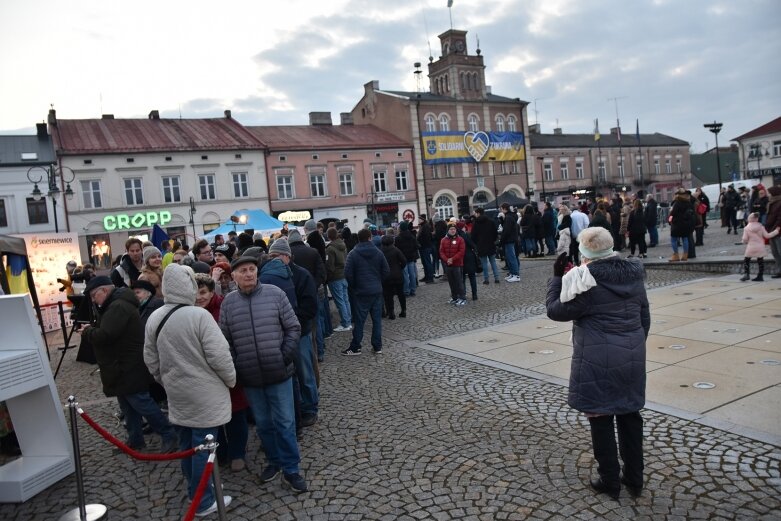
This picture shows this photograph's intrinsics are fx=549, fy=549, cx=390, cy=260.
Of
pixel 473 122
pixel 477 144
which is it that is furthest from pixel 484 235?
pixel 473 122

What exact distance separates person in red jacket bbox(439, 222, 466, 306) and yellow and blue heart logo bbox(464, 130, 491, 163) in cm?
3515

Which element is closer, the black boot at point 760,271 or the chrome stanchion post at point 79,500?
the chrome stanchion post at point 79,500

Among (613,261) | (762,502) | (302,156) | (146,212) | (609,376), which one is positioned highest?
(302,156)

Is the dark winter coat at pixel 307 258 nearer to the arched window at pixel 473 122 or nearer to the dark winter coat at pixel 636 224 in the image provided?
the dark winter coat at pixel 636 224

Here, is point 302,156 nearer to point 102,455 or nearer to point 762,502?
point 102,455

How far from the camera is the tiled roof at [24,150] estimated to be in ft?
105

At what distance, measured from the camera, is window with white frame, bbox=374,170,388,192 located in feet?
138

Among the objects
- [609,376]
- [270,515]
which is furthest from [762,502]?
[270,515]

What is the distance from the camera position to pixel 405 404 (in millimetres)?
5883

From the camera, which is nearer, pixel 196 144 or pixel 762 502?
pixel 762 502

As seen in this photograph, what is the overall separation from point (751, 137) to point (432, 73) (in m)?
35.4

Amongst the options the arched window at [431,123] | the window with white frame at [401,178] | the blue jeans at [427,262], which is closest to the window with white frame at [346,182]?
the window with white frame at [401,178]

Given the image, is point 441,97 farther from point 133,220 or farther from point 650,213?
point 650,213

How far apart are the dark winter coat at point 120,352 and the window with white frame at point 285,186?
34.4m
